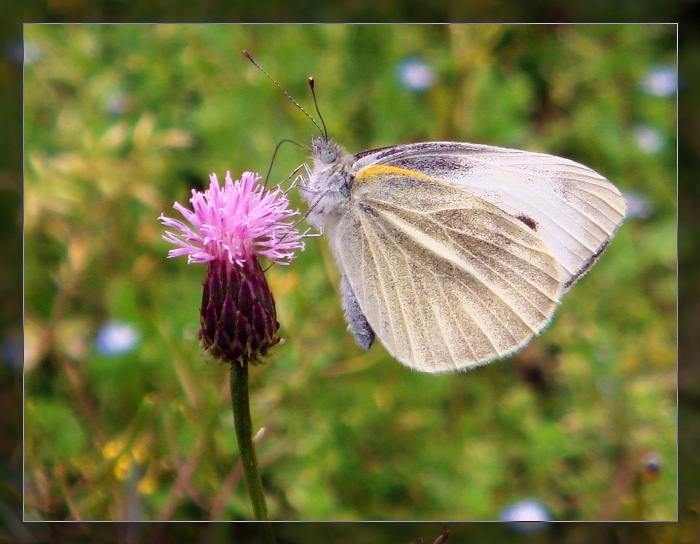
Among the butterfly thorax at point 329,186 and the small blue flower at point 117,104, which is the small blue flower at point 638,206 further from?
the small blue flower at point 117,104

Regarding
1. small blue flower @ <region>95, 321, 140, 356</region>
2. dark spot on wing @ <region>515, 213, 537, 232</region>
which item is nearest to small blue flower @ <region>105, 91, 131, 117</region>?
small blue flower @ <region>95, 321, 140, 356</region>

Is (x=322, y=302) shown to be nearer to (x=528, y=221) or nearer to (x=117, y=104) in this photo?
(x=528, y=221)

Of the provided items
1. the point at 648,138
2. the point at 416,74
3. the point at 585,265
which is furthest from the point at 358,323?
the point at 648,138

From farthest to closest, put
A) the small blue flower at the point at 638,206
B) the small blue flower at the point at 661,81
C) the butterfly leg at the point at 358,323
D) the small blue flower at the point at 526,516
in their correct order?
the small blue flower at the point at 638,206 < the small blue flower at the point at 661,81 < the small blue flower at the point at 526,516 < the butterfly leg at the point at 358,323

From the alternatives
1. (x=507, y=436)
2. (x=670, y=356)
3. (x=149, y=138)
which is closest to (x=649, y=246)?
(x=670, y=356)

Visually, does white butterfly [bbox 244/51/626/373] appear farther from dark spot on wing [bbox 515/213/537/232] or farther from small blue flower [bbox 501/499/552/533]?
small blue flower [bbox 501/499/552/533]

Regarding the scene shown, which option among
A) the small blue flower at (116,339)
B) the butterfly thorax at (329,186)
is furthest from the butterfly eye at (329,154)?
the small blue flower at (116,339)

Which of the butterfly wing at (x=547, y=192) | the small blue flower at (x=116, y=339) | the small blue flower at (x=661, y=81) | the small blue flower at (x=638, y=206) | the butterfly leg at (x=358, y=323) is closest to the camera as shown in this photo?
the butterfly leg at (x=358, y=323)
